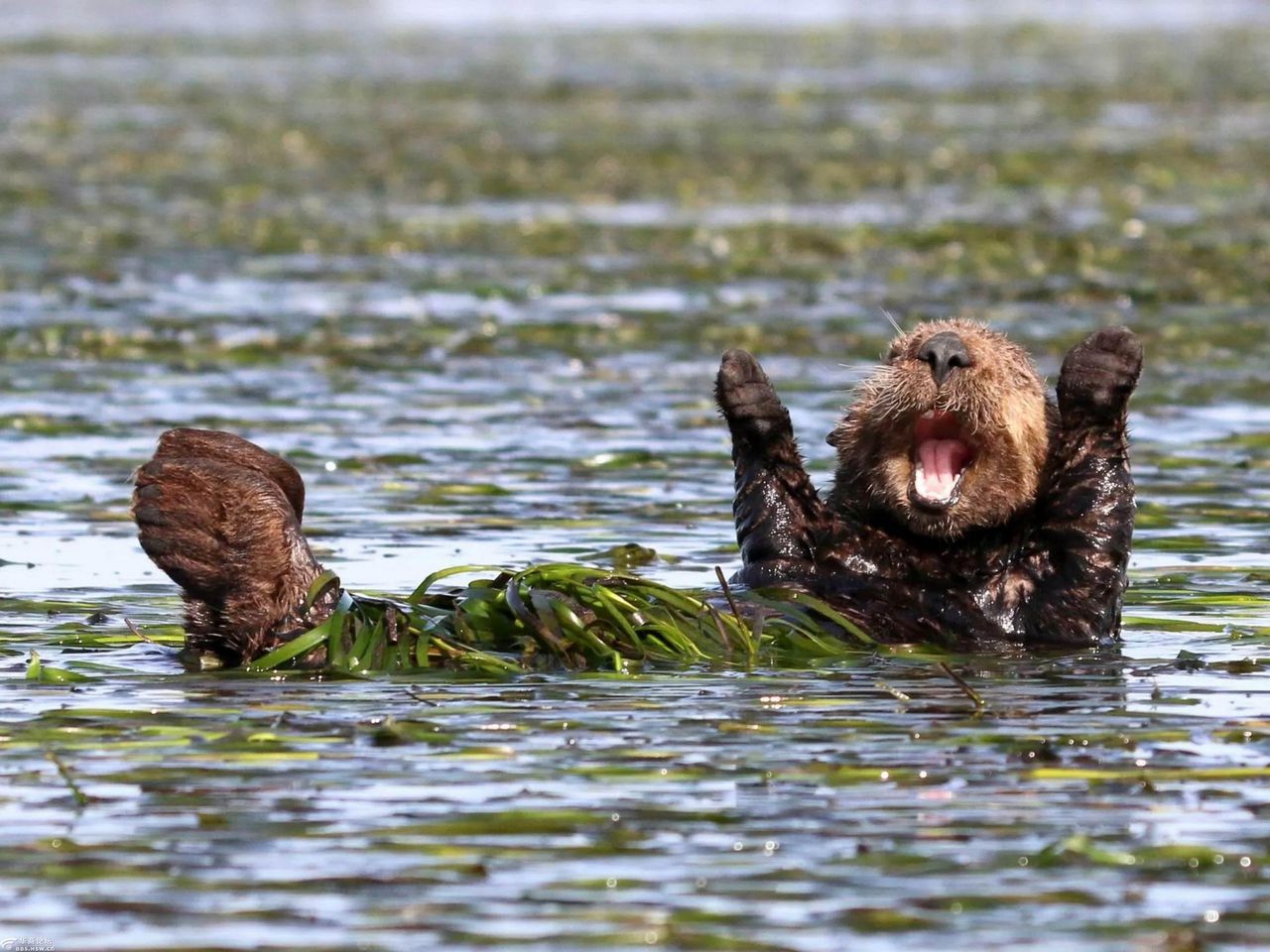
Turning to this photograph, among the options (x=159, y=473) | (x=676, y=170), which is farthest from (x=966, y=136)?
(x=159, y=473)

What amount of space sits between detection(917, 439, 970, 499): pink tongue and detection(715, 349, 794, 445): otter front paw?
1.25 ft

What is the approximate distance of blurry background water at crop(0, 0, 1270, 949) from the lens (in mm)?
4180

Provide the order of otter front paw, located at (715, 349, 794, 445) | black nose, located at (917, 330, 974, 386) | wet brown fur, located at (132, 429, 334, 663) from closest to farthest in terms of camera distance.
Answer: wet brown fur, located at (132, 429, 334, 663) < black nose, located at (917, 330, 974, 386) < otter front paw, located at (715, 349, 794, 445)

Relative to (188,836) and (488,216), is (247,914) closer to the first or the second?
(188,836)

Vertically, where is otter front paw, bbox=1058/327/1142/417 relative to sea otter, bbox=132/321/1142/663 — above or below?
above

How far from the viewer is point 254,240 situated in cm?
1623

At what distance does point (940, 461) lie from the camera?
650 cm

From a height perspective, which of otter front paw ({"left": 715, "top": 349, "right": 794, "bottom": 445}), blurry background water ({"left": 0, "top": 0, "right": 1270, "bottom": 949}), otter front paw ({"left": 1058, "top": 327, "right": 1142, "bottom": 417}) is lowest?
blurry background water ({"left": 0, "top": 0, "right": 1270, "bottom": 949})

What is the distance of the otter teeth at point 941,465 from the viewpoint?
6.46 metres

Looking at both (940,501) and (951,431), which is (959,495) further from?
(951,431)

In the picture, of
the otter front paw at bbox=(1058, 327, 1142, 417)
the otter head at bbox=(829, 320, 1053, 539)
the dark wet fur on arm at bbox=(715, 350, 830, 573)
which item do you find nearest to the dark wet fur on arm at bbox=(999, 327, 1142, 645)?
the otter front paw at bbox=(1058, 327, 1142, 417)

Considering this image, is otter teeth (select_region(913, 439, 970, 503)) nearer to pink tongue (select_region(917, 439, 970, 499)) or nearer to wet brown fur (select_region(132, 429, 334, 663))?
pink tongue (select_region(917, 439, 970, 499))

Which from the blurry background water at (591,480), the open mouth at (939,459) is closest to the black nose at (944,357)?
the open mouth at (939,459)

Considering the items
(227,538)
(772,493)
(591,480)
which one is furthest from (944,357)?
(591,480)
